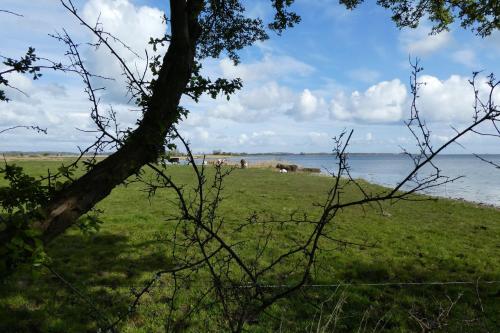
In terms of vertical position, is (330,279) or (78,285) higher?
(78,285)

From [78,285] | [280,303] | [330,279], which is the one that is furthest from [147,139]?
[330,279]

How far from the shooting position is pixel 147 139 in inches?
152

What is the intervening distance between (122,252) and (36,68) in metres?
7.78

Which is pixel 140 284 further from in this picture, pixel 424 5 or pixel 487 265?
pixel 424 5

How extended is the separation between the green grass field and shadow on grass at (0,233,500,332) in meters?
0.02

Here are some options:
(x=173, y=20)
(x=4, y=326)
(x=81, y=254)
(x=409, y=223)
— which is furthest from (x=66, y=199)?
(x=409, y=223)

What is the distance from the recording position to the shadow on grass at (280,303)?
6.51 metres

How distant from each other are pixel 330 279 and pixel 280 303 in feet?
6.42

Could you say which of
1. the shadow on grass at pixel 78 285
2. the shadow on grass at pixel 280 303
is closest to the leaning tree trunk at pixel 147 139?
the shadow on grass at pixel 78 285

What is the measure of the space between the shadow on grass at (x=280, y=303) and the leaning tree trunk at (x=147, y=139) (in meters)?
2.11

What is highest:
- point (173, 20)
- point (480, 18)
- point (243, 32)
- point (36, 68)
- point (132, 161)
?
point (480, 18)

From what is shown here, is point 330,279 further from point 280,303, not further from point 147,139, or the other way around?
point 147,139

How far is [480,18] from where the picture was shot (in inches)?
454

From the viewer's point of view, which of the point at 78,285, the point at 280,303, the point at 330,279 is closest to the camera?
the point at 280,303
